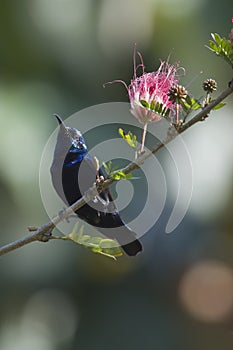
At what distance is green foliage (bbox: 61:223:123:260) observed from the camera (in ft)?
7.52

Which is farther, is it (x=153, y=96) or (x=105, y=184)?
(x=153, y=96)

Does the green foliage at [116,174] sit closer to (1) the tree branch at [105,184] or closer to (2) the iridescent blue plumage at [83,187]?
(1) the tree branch at [105,184]

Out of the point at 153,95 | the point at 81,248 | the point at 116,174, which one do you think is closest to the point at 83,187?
the point at 153,95

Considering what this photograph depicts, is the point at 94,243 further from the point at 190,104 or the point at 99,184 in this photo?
the point at 190,104

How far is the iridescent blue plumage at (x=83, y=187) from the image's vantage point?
9.75ft

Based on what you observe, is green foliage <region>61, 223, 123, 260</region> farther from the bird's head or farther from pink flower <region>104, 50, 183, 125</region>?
the bird's head

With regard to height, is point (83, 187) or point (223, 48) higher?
point (223, 48)

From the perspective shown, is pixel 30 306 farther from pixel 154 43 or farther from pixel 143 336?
pixel 154 43

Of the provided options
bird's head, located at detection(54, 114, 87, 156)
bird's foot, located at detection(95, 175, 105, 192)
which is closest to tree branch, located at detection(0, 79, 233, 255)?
bird's foot, located at detection(95, 175, 105, 192)

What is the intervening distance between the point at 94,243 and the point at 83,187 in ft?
2.25

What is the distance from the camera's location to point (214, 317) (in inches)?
276

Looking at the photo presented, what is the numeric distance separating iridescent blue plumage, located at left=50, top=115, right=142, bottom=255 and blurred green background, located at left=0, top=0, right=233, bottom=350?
8.46ft

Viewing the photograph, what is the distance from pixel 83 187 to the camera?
118 inches

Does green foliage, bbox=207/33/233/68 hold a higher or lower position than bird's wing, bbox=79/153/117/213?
higher
